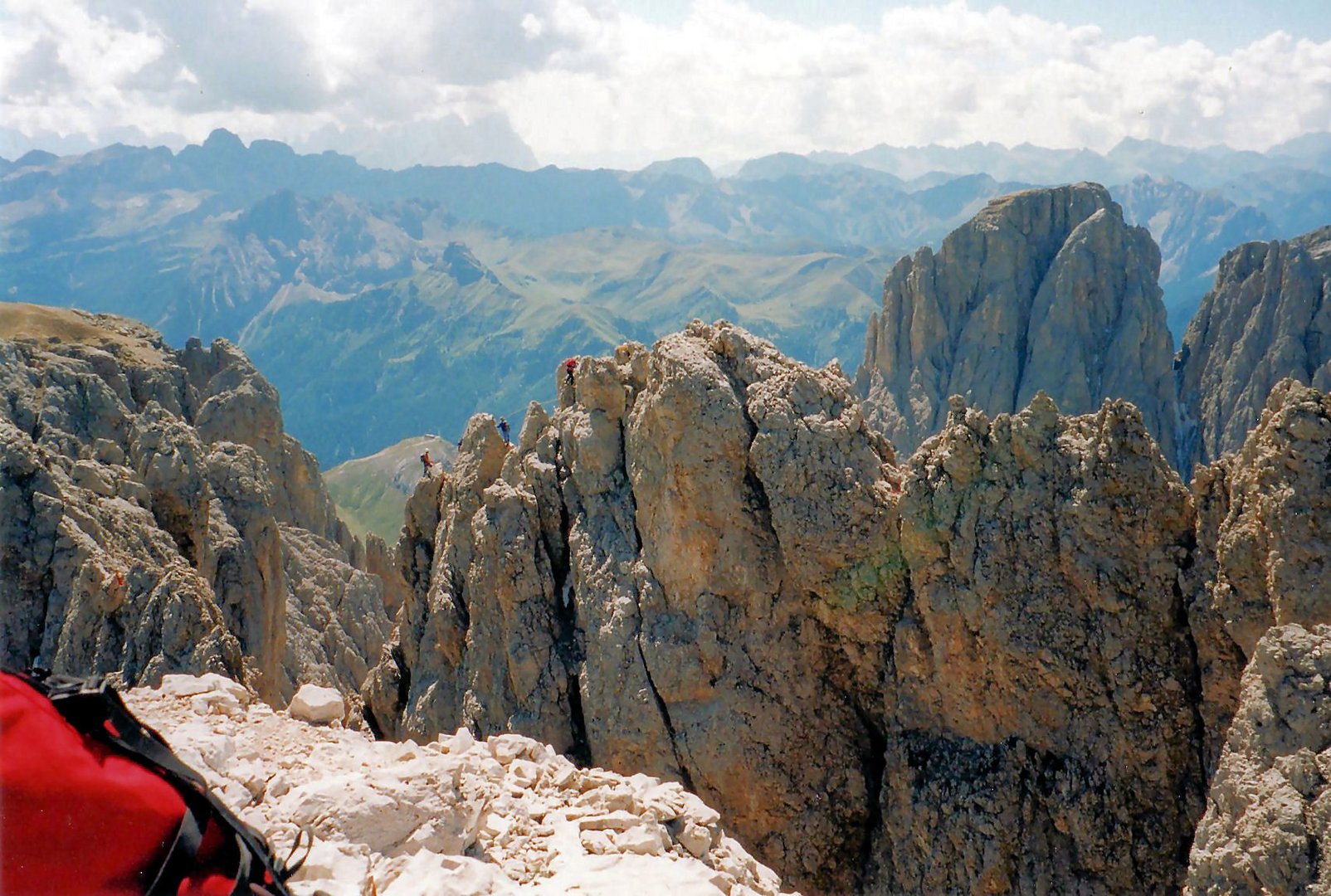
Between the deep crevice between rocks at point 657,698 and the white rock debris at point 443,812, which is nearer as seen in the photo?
the white rock debris at point 443,812

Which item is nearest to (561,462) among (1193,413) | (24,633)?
(24,633)

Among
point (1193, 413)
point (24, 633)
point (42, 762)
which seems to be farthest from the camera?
point (1193, 413)

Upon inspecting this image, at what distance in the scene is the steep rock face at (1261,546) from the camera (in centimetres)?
1573

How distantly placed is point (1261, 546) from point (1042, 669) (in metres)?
4.47

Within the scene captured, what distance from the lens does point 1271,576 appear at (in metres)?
15.9

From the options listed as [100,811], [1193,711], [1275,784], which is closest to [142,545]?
[100,811]

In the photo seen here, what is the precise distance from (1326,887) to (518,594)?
55.2ft

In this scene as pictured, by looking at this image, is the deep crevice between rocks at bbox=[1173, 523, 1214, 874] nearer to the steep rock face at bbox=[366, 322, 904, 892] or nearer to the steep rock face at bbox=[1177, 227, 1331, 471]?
the steep rock face at bbox=[366, 322, 904, 892]

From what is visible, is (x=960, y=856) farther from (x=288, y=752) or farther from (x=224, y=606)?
(x=224, y=606)

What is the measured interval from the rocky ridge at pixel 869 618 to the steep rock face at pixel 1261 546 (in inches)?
2.7

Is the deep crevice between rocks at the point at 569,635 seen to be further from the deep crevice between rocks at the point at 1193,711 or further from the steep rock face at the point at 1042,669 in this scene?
the deep crevice between rocks at the point at 1193,711

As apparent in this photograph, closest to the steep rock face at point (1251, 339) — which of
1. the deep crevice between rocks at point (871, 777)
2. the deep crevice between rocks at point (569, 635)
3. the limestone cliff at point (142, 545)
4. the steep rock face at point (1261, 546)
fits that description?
the limestone cliff at point (142, 545)

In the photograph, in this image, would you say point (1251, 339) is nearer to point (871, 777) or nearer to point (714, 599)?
point (871, 777)

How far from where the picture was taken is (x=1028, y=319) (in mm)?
123625
